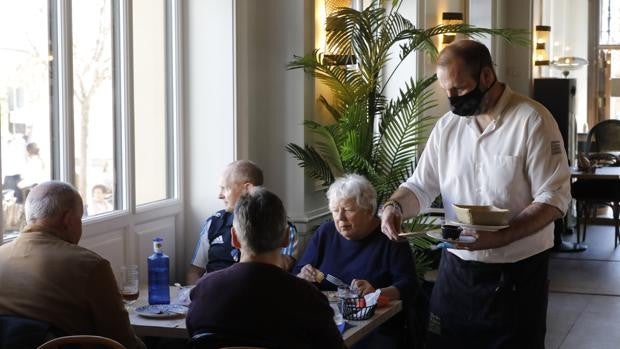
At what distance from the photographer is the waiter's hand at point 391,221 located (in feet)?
10.6

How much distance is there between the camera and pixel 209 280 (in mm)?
2662

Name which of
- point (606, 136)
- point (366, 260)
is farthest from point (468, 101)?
point (606, 136)

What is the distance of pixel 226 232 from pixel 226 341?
A: 6.17ft

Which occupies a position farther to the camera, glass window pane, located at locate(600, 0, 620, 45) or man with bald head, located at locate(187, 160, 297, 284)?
glass window pane, located at locate(600, 0, 620, 45)

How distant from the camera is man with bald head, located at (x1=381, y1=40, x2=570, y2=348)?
10.1ft

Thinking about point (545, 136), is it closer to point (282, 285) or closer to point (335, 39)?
point (282, 285)

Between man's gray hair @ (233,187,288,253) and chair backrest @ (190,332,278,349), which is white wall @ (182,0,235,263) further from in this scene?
chair backrest @ (190,332,278,349)

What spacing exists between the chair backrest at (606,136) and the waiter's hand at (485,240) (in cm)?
912

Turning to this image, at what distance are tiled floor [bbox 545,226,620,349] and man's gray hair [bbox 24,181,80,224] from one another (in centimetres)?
361

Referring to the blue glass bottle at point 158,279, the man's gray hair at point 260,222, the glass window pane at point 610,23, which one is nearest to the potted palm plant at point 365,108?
the blue glass bottle at point 158,279

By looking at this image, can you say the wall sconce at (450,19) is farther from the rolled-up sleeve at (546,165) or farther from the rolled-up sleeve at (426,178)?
the rolled-up sleeve at (546,165)

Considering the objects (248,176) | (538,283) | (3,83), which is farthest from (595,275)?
(3,83)

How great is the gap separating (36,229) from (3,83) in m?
0.94

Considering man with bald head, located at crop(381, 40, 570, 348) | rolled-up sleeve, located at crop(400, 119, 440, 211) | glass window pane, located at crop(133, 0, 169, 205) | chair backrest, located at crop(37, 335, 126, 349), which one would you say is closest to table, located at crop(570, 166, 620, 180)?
glass window pane, located at crop(133, 0, 169, 205)
